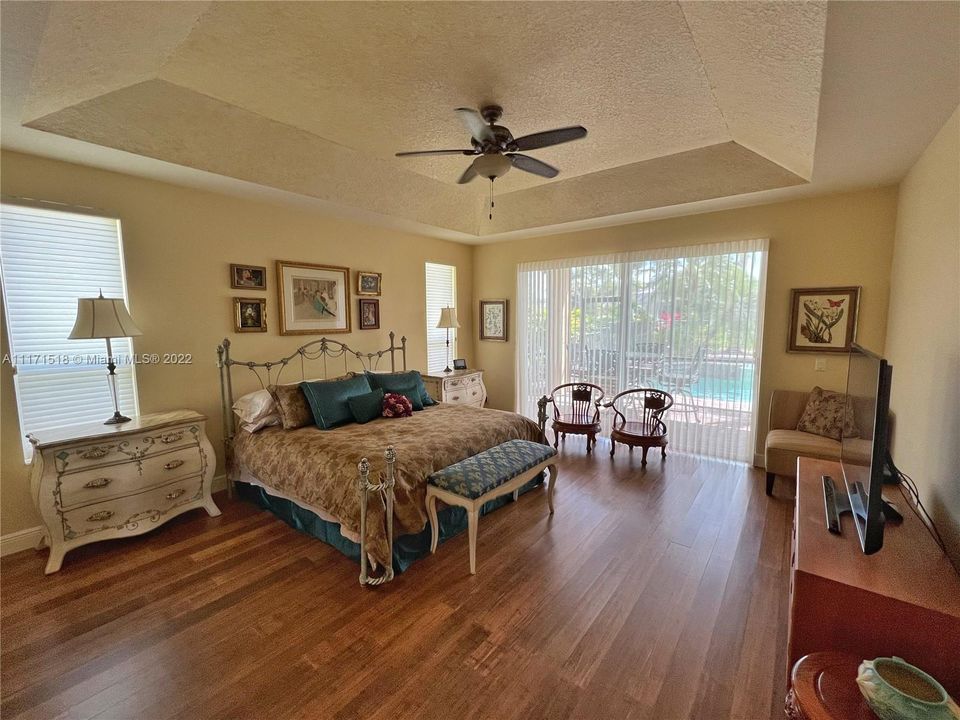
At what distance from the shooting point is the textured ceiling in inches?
70.2

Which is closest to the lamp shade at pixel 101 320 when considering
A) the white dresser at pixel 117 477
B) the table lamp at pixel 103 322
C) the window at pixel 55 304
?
the table lamp at pixel 103 322

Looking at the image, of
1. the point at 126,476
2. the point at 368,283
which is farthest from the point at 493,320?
the point at 126,476

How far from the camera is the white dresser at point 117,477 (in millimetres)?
2459

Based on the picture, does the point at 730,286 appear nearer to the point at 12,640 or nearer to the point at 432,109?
the point at 432,109

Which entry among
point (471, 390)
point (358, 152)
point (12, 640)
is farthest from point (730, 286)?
point (12, 640)

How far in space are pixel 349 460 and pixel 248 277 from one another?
7.27 feet

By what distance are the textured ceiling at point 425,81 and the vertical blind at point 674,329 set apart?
912mm

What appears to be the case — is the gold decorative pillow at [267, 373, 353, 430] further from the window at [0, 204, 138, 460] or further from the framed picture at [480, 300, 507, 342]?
the framed picture at [480, 300, 507, 342]

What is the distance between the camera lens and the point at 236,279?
3633 mm

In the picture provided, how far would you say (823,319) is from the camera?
3719 mm

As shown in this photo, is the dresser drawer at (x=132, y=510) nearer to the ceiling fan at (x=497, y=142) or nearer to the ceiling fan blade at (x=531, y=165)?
the ceiling fan at (x=497, y=142)

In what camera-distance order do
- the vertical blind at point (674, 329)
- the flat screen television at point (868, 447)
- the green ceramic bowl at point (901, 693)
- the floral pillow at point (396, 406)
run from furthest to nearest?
the vertical blind at point (674, 329) → the floral pillow at point (396, 406) → the flat screen television at point (868, 447) → the green ceramic bowl at point (901, 693)

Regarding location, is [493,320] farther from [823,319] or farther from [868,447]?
[868,447]

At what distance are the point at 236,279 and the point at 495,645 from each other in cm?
358
